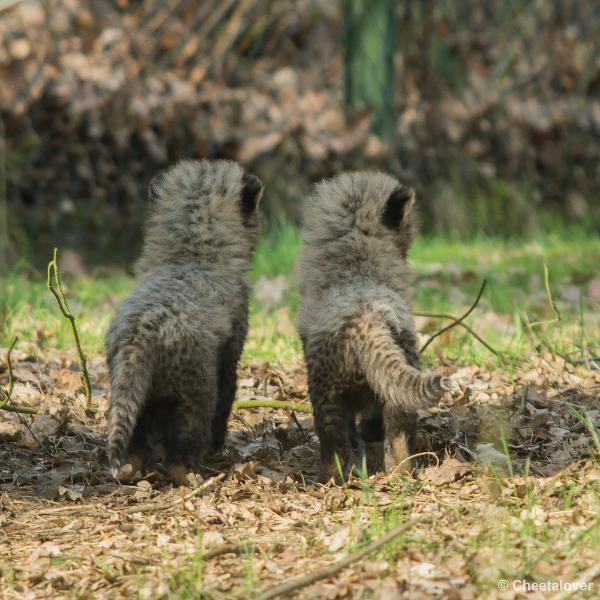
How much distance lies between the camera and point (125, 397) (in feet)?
16.2

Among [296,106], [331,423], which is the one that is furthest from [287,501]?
[296,106]

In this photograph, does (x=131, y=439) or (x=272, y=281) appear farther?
(x=272, y=281)

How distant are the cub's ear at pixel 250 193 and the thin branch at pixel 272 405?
1.04 m

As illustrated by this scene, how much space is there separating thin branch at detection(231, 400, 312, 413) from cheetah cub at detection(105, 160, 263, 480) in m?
0.57

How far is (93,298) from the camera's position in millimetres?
9070

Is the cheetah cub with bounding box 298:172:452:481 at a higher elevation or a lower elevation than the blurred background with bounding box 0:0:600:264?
lower

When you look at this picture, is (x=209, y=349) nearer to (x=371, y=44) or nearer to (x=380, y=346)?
(x=380, y=346)

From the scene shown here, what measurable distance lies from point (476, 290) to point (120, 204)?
4.08 meters

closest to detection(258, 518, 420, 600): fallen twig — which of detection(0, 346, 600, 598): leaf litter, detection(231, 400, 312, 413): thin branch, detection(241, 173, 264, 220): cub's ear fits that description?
detection(0, 346, 600, 598): leaf litter

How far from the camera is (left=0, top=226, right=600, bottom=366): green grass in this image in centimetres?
725

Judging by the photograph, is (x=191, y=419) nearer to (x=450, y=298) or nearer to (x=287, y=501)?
(x=287, y=501)

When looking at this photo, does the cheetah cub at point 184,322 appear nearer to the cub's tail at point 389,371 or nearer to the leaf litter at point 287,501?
the leaf litter at point 287,501

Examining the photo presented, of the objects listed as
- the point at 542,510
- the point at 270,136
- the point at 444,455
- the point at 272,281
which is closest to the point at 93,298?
the point at 272,281

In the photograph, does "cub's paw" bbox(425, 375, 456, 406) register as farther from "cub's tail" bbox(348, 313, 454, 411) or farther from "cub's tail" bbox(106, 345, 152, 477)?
"cub's tail" bbox(106, 345, 152, 477)
